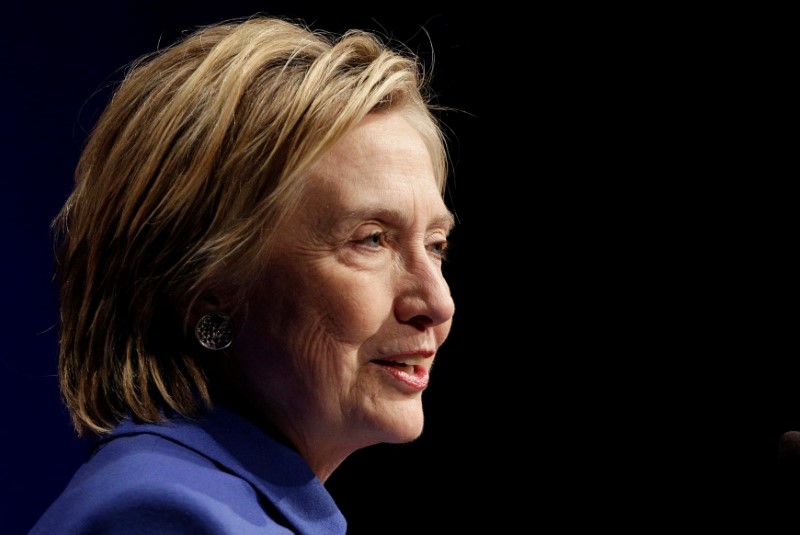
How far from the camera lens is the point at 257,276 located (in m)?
1.21

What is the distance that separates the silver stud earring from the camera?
121cm

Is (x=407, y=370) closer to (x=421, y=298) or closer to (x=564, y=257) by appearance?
(x=421, y=298)

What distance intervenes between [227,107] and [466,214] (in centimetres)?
148

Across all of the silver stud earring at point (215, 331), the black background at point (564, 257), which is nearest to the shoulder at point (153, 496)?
the silver stud earring at point (215, 331)

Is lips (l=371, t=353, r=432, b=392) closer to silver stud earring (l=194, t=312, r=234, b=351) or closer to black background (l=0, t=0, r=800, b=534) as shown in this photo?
silver stud earring (l=194, t=312, r=234, b=351)

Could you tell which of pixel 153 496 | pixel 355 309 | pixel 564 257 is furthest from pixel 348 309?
pixel 564 257

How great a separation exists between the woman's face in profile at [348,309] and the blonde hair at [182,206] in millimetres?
38

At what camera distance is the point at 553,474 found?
8.14 feet

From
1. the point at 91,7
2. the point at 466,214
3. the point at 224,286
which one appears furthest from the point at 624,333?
the point at 91,7

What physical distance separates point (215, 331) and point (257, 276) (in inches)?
3.8

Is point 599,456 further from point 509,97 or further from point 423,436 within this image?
point 509,97

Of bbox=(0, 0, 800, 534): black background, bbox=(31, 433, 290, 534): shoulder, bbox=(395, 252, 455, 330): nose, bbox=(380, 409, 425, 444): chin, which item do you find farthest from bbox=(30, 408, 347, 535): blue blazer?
bbox=(0, 0, 800, 534): black background

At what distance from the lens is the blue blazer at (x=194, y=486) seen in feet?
3.11

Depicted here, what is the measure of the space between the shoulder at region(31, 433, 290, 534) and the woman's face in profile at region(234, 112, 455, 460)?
0.16 metres
